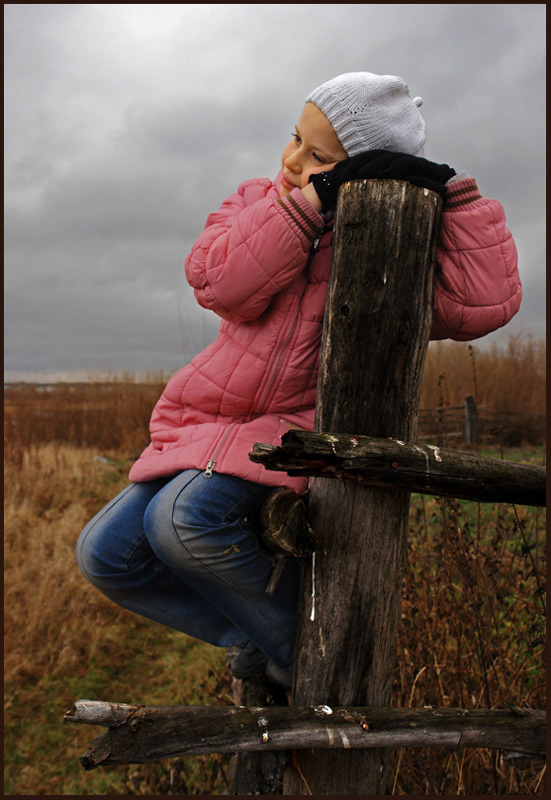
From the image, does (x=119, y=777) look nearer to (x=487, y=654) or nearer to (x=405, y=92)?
(x=487, y=654)

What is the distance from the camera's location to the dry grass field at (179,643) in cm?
243

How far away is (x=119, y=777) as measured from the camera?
342cm

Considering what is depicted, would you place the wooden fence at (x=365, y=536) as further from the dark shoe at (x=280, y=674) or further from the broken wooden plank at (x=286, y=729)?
the dark shoe at (x=280, y=674)

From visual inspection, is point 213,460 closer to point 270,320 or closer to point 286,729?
point 270,320

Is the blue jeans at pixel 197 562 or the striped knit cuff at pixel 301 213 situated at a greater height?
the striped knit cuff at pixel 301 213

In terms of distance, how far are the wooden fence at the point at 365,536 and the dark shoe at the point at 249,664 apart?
391 mm

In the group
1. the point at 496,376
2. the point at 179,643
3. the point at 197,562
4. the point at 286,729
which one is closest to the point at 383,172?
the point at 197,562

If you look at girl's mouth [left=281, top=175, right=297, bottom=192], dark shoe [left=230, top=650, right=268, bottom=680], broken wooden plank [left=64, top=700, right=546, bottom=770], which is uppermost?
girl's mouth [left=281, top=175, right=297, bottom=192]

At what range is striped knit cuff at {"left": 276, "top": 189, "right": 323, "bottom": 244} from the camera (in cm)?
153

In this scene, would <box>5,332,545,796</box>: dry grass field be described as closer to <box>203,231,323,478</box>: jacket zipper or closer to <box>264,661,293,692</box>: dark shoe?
<box>264,661,293,692</box>: dark shoe

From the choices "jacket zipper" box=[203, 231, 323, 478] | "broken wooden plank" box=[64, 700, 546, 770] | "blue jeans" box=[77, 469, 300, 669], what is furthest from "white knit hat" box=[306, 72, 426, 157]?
"broken wooden plank" box=[64, 700, 546, 770]

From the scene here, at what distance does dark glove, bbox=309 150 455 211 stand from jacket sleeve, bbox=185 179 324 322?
0.07m

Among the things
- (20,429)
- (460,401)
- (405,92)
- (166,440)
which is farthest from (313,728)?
(460,401)

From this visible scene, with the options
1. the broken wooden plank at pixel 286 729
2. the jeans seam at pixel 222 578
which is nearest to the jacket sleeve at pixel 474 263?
the jeans seam at pixel 222 578
